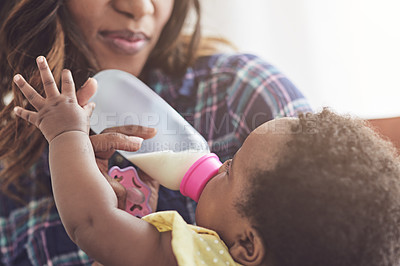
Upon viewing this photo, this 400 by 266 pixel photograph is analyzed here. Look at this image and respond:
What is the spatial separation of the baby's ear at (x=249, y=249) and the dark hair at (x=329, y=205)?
0.01m

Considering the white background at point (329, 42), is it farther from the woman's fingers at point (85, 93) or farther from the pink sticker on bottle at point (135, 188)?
Result: the woman's fingers at point (85, 93)

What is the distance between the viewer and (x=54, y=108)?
2.60 feet

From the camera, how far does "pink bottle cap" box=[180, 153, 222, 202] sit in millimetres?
876

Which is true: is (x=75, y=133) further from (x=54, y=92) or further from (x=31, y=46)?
(x=31, y=46)

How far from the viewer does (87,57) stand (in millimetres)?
1106

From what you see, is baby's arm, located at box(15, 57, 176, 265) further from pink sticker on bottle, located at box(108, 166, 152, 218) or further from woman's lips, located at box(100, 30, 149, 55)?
woman's lips, located at box(100, 30, 149, 55)

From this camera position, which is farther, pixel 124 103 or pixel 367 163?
pixel 124 103

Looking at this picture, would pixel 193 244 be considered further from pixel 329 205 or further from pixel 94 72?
pixel 94 72

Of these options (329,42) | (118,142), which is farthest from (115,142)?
(329,42)

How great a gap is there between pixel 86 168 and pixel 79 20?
48 cm

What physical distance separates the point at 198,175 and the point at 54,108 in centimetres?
29

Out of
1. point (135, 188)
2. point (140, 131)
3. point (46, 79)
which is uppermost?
point (46, 79)

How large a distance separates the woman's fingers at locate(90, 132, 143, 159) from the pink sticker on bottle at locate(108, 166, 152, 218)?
0.12 metres

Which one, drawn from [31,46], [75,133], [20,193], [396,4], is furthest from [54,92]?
[396,4]
